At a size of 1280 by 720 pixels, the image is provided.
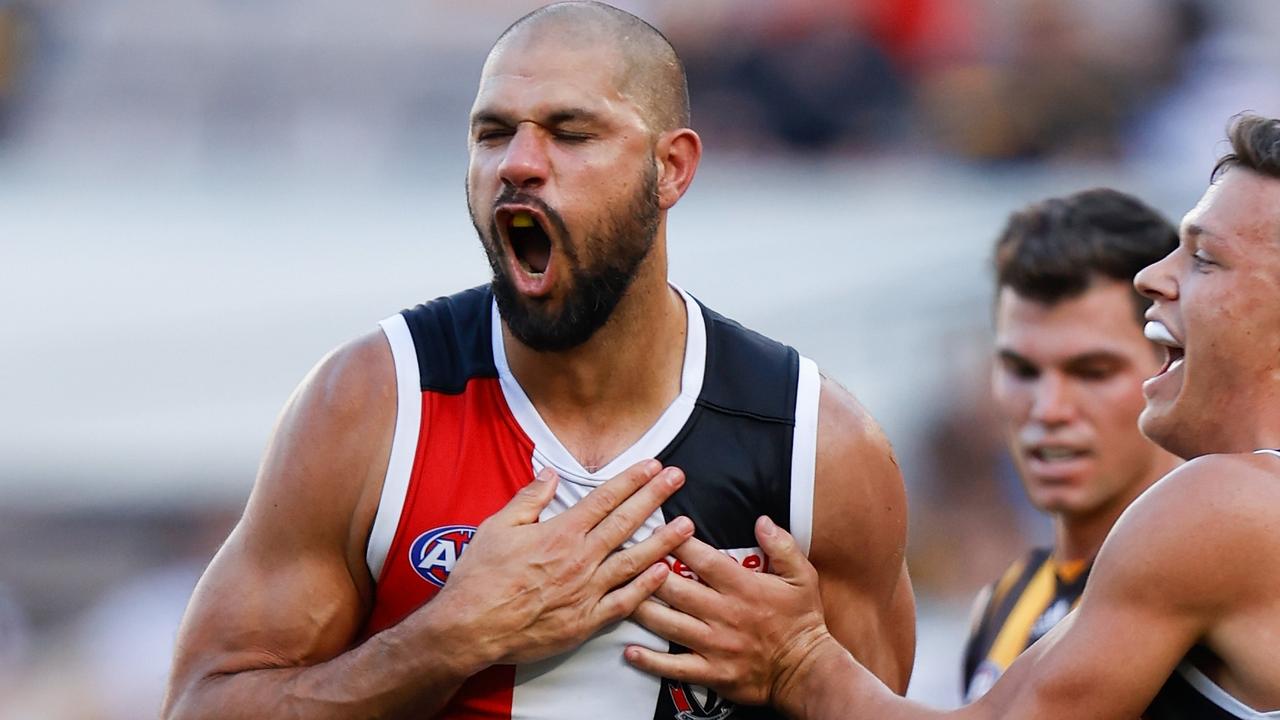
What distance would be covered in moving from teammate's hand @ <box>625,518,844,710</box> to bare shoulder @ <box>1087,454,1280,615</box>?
72 centimetres

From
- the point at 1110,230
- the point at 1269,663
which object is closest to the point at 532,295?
the point at 1269,663

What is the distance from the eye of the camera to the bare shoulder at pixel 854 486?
376cm

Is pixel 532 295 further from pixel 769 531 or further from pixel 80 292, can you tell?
pixel 80 292

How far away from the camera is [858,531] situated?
150 inches

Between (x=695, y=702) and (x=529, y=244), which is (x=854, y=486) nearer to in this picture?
(x=695, y=702)

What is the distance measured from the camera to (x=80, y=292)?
10.0 meters

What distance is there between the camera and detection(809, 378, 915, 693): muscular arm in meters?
3.76

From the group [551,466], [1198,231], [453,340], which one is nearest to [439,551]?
[551,466]

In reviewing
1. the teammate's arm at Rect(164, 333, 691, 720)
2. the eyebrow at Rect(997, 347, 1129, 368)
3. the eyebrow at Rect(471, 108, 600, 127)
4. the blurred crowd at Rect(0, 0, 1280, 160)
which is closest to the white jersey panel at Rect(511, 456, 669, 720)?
the teammate's arm at Rect(164, 333, 691, 720)

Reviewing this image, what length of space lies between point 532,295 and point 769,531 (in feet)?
2.35

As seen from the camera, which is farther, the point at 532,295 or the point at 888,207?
the point at 888,207

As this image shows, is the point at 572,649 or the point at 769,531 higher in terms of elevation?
the point at 769,531

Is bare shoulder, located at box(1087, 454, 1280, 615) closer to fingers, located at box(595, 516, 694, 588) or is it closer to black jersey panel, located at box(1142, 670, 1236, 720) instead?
black jersey panel, located at box(1142, 670, 1236, 720)

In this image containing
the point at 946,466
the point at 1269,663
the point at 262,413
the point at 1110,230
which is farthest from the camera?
the point at 262,413
